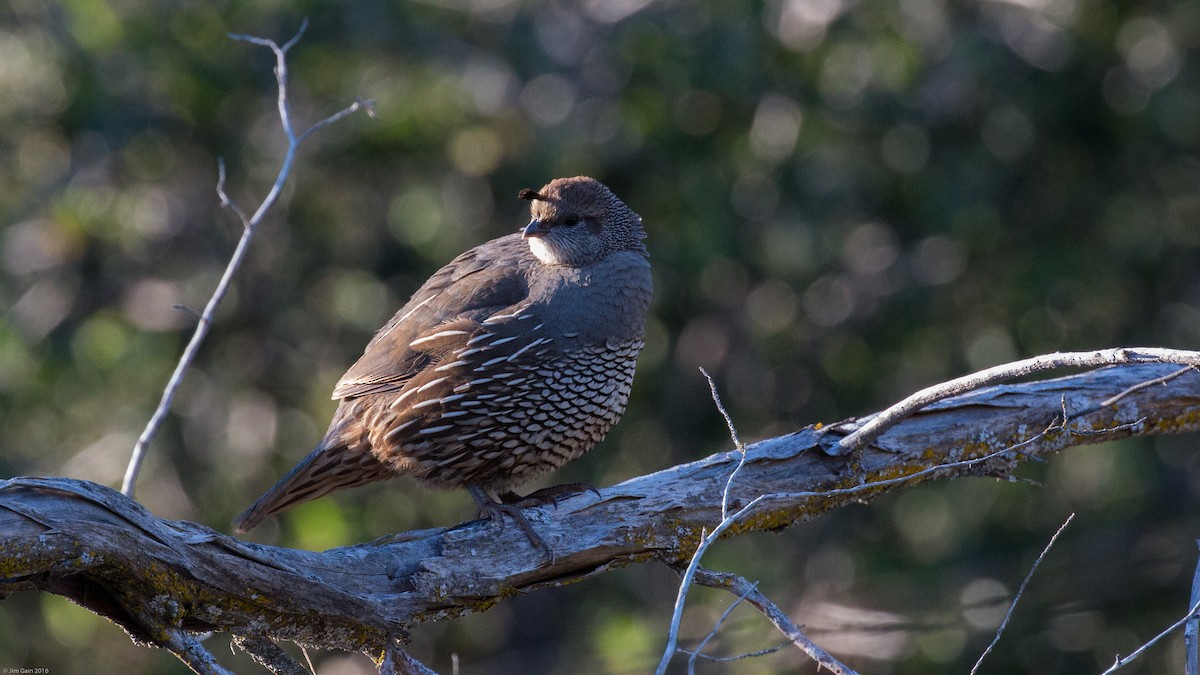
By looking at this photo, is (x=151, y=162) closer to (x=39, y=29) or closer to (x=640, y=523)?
(x=39, y=29)

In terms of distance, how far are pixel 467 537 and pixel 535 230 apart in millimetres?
1133

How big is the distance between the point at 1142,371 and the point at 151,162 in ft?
16.0

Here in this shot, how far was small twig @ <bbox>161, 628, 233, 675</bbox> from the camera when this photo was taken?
8.02ft

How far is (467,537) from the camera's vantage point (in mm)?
3203

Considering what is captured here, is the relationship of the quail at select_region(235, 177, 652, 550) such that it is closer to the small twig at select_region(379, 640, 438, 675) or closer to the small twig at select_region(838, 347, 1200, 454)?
the small twig at select_region(379, 640, 438, 675)

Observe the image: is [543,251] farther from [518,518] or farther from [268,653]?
[268,653]

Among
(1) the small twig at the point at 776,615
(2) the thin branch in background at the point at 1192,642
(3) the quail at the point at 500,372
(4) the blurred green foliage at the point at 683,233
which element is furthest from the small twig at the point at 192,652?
(4) the blurred green foliage at the point at 683,233

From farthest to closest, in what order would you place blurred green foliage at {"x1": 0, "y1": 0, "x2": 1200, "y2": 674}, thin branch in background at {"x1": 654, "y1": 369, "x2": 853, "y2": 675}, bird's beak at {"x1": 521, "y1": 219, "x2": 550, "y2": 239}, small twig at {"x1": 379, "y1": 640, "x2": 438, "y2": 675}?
blurred green foliage at {"x1": 0, "y1": 0, "x2": 1200, "y2": 674} → bird's beak at {"x1": 521, "y1": 219, "x2": 550, "y2": 239} → small twig at {"x1": 379, "y1": 640, "x2": 438, "y2": 675} → thin branch in background at {"x1": 654, "y1": 369, "x2": 853, "y2": 675}

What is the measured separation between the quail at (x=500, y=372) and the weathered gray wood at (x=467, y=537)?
448mm

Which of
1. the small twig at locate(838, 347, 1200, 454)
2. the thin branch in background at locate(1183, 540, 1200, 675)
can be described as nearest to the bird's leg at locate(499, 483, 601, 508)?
the small twig at locate(838, 347, 1200, 454)

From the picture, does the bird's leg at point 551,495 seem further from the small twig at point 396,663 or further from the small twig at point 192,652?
the small twig at point 192,652

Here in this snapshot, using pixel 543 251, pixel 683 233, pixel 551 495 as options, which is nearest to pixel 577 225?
pixel 543 251

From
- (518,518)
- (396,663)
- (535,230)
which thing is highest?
(535,230)

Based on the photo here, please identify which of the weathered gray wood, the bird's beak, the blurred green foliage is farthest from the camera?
the blurred green foliage
